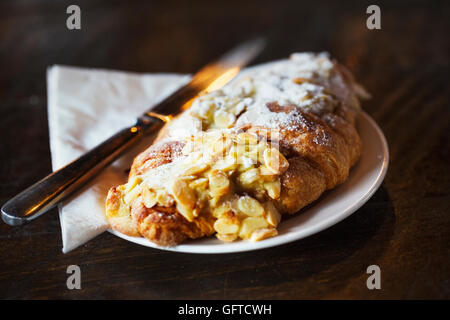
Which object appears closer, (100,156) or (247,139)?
(247,139)

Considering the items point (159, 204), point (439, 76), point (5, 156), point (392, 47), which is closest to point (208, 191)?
point (159, 204)

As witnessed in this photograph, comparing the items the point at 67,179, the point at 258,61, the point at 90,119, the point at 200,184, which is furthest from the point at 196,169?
the point at 258,61

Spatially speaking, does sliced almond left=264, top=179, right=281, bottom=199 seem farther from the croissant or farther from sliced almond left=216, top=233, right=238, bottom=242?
sliced almond left=216, top=233, right=238, bottom=242

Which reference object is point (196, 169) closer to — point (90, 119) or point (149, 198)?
point (149, 198)

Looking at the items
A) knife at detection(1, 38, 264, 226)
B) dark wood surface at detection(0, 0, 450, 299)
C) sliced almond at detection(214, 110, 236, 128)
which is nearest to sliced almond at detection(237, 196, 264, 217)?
dark wood surface at detection(0, 0, 450, 299)

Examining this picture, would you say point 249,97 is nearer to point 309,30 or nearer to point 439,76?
point 439,76

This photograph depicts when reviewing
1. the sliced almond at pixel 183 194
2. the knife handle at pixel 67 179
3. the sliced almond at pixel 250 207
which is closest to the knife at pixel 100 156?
the knife handle at pixel 67 179

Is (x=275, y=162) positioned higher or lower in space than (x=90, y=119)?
higher
